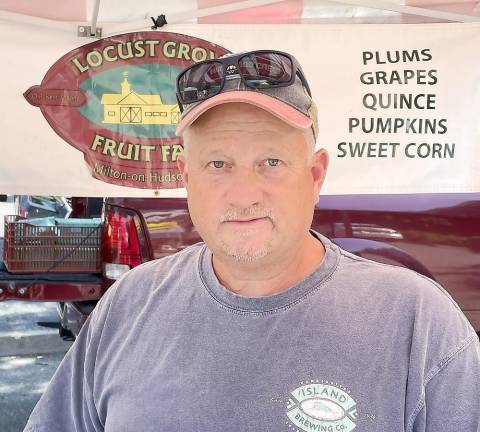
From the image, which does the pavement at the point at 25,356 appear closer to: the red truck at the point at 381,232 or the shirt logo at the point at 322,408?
the red truck at the point at 381,232

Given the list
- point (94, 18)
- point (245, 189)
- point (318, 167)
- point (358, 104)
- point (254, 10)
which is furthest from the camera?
point (358, 104)

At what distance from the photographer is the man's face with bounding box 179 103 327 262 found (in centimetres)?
136

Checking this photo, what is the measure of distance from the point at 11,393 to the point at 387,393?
422cm

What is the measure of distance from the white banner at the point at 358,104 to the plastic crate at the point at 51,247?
0.96 meters

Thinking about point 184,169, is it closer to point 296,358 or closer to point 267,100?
point 267,100

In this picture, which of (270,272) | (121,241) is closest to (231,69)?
(270,272)

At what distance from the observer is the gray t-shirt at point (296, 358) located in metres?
1.26

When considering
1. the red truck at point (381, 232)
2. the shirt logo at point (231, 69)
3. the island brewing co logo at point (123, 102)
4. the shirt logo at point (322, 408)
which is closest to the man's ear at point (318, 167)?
the shirt logo at point (231, 69)

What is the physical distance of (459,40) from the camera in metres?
3.19

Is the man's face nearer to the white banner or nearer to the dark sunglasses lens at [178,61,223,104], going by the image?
the dark sunglasses lens at [178,61,223,104]

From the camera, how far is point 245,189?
1369 millimetres

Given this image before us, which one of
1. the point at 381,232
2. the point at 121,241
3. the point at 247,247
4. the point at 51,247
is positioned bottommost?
the point at 51,247

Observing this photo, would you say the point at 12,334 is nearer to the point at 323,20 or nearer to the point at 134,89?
the point at 134,89

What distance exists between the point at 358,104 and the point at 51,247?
213 cm
